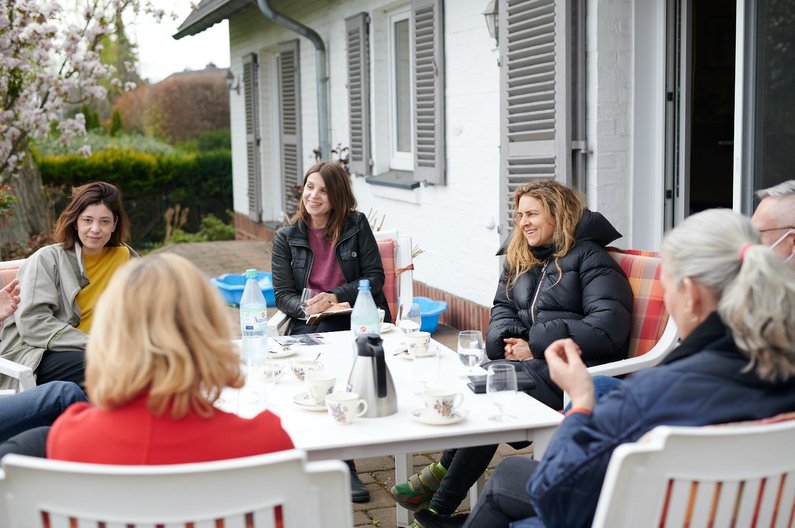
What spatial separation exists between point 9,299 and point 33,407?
1019mm

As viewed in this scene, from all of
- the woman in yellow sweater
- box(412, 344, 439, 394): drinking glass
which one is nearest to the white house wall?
box(412, 344, 439, 394): drinking glass

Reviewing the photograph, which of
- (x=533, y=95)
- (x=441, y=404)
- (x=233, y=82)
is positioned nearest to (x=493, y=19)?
(x=533, y=95)

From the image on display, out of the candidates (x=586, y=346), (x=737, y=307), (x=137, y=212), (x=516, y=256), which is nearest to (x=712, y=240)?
(x=737, y=307)

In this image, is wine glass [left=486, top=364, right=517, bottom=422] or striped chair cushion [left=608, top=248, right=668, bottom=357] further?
striped chair cushion [left=608, top=248, right=668, bottom=357]

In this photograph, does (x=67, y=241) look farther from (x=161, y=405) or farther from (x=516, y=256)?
(x=161, y=405)

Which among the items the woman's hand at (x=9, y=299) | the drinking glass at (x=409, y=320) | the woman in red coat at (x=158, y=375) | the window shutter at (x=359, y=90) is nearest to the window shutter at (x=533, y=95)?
the drinking glass at (x=409, y=320)

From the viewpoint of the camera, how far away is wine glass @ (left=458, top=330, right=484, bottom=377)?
314cm

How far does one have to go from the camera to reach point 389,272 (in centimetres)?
518

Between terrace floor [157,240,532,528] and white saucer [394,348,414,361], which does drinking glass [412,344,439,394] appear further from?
terrace floor [157,240,532,528]

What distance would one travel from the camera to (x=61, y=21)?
28.5 feet

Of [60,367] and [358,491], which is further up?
[60,367]

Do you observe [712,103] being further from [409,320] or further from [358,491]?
[358,491]

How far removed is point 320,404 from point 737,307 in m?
1.23

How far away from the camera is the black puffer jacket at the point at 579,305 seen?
12.4ft
